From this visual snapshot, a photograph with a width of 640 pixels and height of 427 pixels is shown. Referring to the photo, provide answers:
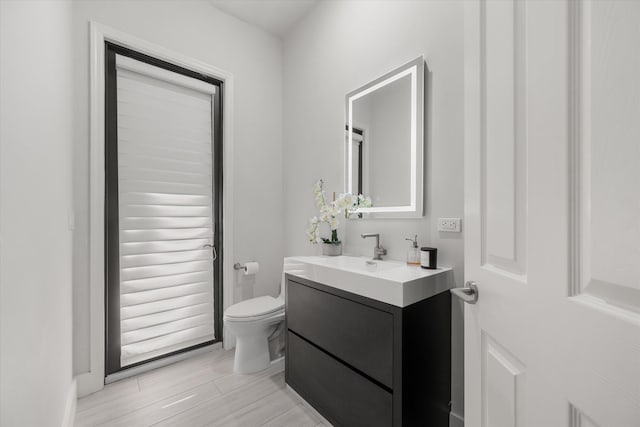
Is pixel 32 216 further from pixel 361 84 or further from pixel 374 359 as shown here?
pixel 361 84

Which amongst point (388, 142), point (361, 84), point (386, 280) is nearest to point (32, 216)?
point (386, 280)

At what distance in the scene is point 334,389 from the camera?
4.57 ft

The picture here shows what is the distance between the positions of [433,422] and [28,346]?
161 cm

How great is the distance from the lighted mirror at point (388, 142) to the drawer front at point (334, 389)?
933mm

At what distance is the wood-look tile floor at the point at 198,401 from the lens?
4.88ft

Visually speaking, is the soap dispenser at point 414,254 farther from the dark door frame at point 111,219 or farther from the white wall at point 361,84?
the dark door frame at point 111,219

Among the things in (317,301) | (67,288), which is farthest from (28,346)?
(317,301)

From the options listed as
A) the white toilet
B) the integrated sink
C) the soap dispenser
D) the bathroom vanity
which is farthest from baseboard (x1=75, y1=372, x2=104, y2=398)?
the soap dispenser

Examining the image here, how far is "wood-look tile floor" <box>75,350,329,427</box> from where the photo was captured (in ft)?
4.88

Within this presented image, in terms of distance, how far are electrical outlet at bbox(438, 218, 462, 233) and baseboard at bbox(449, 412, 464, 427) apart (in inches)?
37.1

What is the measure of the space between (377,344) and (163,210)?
71.7 inches

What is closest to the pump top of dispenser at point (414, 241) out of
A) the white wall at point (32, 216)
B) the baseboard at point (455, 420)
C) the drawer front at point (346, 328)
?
the drawer front at point (346, 328)

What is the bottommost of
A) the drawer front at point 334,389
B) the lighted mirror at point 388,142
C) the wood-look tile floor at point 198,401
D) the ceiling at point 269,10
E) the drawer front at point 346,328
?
the wood-look tile floor at point 198,401

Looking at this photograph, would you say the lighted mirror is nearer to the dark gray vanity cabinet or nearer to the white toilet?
the dark gray vanity cabinet
